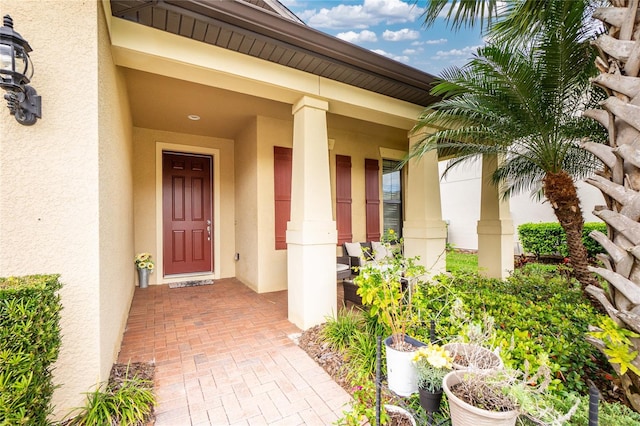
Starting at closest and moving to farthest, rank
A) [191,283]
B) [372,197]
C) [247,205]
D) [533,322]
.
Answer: [533,322] → [247,205] → [191,283] → [372,197]

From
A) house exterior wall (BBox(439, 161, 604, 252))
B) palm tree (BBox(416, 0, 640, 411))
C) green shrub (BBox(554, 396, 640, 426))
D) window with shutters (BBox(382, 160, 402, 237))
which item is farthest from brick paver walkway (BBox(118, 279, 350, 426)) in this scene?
house exterior wall (BBox(439, 161, 604, 252))

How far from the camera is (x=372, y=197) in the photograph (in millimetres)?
6688

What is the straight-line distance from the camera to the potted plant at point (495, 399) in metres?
1.11

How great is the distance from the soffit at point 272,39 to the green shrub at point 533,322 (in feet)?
8.29

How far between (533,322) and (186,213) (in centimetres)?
600

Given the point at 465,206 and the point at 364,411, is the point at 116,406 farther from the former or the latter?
the point at 465,206

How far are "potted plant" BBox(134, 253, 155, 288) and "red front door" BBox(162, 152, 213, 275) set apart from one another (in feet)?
1.21

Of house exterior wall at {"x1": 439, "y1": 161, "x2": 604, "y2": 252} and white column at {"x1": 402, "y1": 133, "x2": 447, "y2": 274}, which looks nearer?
white column at {"x1": 402, "y1": 133, "x2": 447, "y2": 274}

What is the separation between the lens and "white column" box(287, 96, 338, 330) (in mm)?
3346

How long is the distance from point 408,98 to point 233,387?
4080 millimetres

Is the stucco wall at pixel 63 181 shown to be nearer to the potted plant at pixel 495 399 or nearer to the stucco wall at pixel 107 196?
the stucco wall at pixel 107 196

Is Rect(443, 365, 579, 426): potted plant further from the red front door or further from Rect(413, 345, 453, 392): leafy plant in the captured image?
the red front door

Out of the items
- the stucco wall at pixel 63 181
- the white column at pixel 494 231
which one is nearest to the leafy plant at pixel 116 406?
the stucco wall at pixel 63 181

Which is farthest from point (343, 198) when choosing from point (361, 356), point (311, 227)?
point (361, 356)
